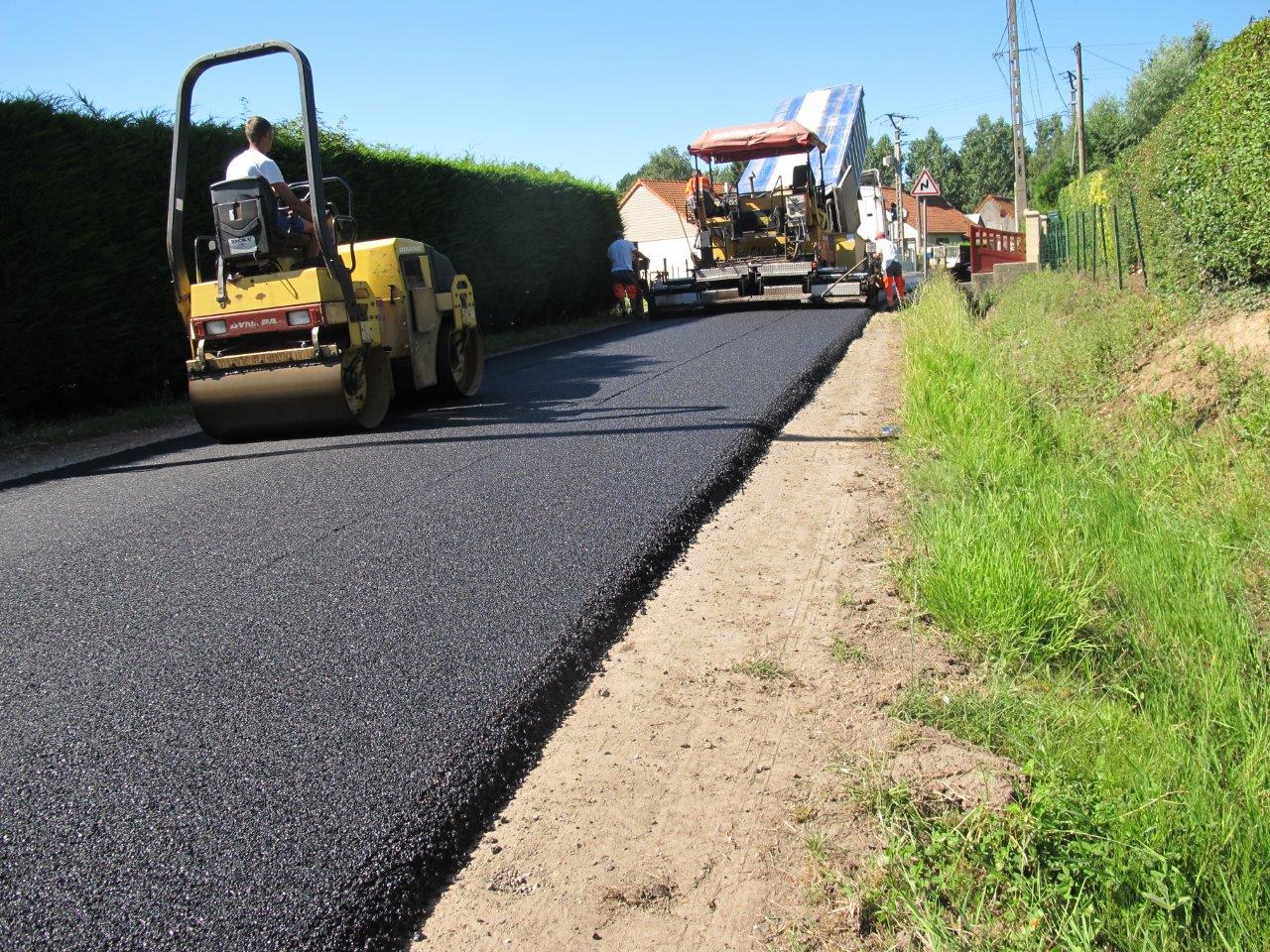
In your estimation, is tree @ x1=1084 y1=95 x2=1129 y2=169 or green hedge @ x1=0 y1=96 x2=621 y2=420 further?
tree @ x1=1084 y1=95 x2=1129 y2=169

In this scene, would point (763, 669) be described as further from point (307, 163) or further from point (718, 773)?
point (307, 163)

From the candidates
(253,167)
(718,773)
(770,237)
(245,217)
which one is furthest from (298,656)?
(770,237)

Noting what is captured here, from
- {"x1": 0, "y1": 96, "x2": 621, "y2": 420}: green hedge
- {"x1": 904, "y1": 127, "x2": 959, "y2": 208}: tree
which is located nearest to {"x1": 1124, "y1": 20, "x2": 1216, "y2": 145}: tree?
{"x1": 0, "y1": 96, "x2": 621, "y2": 420}: green hedge

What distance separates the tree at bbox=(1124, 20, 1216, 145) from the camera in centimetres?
4259

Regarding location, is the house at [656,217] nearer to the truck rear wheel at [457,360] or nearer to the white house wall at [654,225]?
the white house wall at [654,225]

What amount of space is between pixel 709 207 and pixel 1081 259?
6.24 metres

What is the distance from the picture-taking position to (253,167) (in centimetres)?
697

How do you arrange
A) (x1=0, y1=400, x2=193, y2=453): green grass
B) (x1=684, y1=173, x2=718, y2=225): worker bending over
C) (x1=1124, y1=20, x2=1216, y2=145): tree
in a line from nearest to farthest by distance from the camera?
(x1=0, y1=400, x2=193, y2=453): green grass, (x1=684, y1=173, x2=718, y2=225): worker bending over, (x1=1124, y1=20, x2=1216, y2=145): tree

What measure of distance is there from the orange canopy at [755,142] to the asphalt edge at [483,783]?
15.0m

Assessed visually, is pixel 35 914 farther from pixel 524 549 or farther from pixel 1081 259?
pixel 1081 259

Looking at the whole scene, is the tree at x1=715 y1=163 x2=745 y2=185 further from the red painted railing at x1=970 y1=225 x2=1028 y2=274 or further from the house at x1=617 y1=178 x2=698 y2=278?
the house at x1=617 y1=178 x2=698 y2=278

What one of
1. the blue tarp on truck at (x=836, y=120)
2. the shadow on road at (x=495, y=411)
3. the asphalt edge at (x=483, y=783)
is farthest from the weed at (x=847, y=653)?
the blue tarp on truck at (x=836, y=120)

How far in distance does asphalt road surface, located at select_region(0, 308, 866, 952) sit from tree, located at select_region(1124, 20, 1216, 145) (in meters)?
44.4

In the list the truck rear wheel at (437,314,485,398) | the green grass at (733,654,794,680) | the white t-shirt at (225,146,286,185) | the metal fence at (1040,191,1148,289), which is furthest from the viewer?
the metal fence at (1040,191,1148,289)
